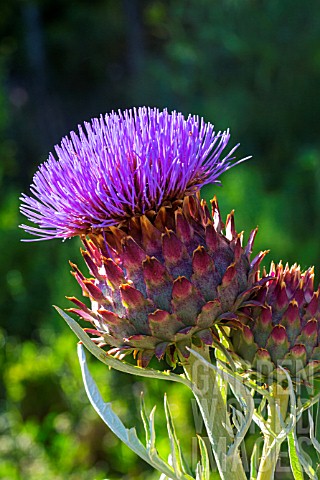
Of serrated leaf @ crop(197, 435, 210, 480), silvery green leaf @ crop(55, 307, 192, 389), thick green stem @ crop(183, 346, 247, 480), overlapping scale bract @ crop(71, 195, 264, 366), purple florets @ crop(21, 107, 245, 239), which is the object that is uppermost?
purple florets @ crop(21, 107, 245, 239)

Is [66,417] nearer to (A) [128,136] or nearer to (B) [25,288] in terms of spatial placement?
(B) [25,288]

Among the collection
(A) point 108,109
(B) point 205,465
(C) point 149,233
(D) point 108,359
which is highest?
(A) point 108,109

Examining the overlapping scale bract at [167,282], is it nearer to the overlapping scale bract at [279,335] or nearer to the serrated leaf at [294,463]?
the overlapping scale bract at [279,335]

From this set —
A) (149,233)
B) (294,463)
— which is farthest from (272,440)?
(149,233)

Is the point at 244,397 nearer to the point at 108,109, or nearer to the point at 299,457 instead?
the point at 299,457

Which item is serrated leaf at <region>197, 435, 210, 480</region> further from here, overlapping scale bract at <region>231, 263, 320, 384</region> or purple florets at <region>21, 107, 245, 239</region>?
purple florets at <region>21, 107, 245, 239</region>

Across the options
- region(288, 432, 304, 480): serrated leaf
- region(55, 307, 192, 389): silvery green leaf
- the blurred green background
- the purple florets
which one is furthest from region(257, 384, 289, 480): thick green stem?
the blurred green background
